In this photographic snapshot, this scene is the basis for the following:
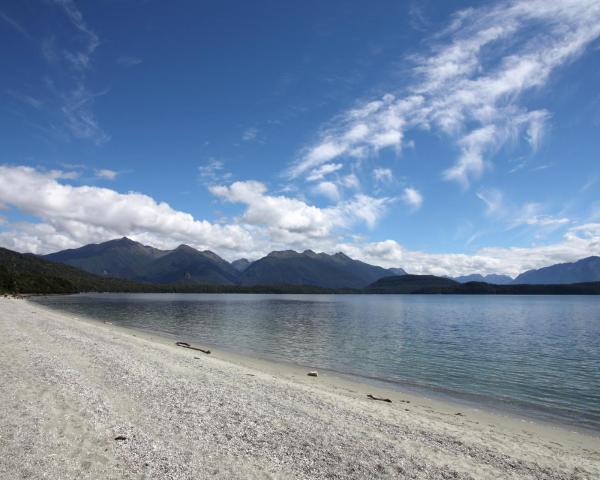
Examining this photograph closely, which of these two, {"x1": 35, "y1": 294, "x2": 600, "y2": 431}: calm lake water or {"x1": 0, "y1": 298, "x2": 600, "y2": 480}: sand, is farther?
{"x1": 35, "y1": 294, "x2": 600, "y2": 431}: calm lake water

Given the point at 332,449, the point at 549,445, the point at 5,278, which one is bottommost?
the point at 549,445

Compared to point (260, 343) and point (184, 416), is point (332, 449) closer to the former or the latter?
point (184, 416)

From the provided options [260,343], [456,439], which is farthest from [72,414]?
[260,343]

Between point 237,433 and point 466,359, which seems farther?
point 466,359

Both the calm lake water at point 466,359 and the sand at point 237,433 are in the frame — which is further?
the calm lake water at point 466,359

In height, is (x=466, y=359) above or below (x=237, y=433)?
below

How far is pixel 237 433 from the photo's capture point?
597 inches

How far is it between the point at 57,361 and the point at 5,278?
585 feet

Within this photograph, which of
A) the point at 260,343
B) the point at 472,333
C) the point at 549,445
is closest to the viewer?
the point at 549,445

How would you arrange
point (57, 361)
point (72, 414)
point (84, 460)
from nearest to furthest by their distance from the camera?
point (84, 460) → point (72, 414) → point (57, 361)

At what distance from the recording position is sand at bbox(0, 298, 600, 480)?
39.7ft

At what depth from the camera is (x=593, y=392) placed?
97.8 ft

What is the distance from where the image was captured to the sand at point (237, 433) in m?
12.1

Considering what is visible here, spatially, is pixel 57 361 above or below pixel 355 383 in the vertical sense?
above
